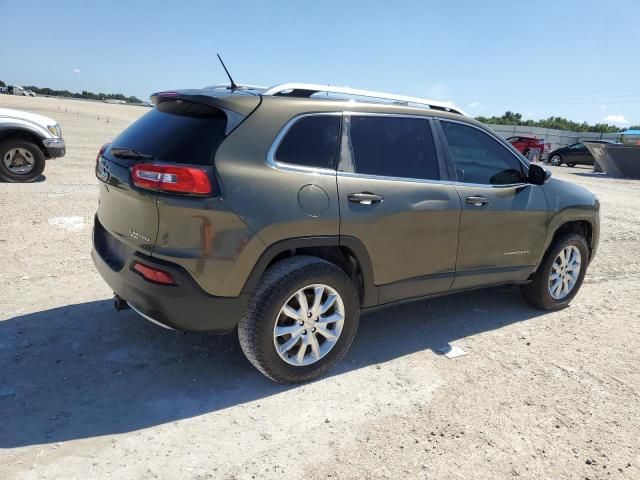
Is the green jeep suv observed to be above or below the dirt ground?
above

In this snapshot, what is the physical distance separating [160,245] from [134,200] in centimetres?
34

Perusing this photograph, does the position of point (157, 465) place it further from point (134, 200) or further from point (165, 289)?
point (134, 200)

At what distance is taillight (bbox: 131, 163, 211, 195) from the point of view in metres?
2.72

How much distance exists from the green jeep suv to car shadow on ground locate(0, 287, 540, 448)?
0.43 m

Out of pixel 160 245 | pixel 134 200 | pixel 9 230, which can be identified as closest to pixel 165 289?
pixel 160 245

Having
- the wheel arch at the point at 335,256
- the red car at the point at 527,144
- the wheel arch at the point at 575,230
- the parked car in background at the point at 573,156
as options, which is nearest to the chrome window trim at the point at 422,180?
the wheel arch at the point at 335,256

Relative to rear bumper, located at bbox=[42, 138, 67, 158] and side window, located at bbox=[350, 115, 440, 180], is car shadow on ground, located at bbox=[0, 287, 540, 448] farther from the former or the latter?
rear bumper, located at bbox=[42, 138, 67, 158]

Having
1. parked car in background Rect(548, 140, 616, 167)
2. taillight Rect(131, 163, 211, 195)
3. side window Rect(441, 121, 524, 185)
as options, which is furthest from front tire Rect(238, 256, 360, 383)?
parked car in background Rect(548, 140, 616, 167)

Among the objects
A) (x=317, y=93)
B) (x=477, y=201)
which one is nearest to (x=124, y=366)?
(x=317, y=93)

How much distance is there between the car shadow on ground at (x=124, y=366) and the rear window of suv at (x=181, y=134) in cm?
140

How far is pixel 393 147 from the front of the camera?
3.54 meters

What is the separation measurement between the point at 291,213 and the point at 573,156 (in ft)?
95.7

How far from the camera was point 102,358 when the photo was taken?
338 cm

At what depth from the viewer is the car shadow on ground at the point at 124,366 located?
109 inches
